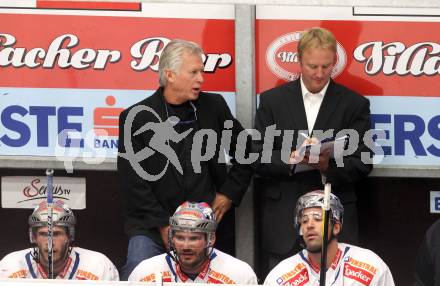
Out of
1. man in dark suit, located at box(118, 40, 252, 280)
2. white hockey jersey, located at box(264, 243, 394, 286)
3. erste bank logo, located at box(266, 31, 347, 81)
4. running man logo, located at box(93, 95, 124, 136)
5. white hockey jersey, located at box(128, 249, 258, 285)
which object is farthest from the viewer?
running man logo, located at box(93, 95, 124, 136)

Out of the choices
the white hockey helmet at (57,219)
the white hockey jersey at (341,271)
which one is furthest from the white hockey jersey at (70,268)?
the white hockey jersey at (341,271)

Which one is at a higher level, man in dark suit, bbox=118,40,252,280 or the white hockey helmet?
man in dark suit, bbox=118,40,252,280

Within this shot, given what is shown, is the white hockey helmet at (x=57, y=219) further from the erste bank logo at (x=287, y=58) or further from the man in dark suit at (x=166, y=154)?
the erste bank logo at (x=287, y=58)

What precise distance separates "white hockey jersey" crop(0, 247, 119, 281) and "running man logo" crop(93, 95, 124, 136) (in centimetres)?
109

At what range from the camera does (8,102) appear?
23.2 feet

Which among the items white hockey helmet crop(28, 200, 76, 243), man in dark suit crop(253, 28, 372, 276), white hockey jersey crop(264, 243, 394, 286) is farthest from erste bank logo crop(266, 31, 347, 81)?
white hockey helmet crop(28, 200, 76, 243)

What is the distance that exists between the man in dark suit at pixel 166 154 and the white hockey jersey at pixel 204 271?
0.30 metres

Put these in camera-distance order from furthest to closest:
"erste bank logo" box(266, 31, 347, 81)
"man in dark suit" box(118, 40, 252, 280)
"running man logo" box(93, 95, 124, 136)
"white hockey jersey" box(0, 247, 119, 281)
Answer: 1. "running man logo" box(93, 95, 124, 136)
2. "erste bank logo" box(266, 31, 347, 81)
3. "man in dark suit" box(118, 40, 252, 280)
4. "white hockey jersey" box(0, 247, 119, 281)

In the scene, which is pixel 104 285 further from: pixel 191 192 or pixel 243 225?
pixel 243 225

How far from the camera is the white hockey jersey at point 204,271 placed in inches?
234

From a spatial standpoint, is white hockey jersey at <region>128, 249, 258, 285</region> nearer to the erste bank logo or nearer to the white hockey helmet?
the white hockey helmet

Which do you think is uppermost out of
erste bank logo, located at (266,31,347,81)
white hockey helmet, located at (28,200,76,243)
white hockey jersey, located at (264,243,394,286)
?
erste bank logo, located at (266,31,347,81)

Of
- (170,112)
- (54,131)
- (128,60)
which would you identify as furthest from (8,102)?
(170,112)

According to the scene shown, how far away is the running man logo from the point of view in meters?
7.07
